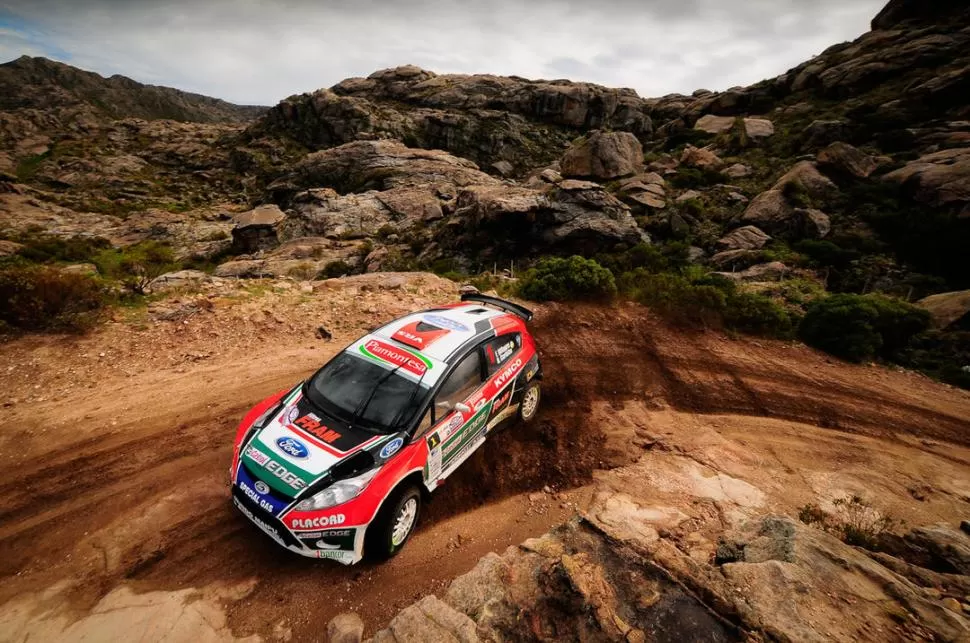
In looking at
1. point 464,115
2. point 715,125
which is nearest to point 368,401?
point 715,125

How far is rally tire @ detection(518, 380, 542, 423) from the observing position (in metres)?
6.49

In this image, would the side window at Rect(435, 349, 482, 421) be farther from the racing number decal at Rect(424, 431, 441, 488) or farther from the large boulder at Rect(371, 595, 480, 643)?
the large boulder at Rect(371, 595, 480, 643)

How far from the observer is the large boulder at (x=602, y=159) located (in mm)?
27656

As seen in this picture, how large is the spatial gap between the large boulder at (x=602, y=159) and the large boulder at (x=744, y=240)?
10347 mm

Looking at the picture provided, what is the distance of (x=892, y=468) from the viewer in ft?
20.6

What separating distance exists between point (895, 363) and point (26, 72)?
208 metres

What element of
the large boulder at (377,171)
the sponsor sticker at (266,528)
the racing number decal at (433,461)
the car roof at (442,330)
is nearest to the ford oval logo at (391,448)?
the racing number decal at (433,461)

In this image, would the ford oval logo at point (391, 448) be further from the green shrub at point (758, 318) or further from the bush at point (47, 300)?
the green shrub at point (758, 318)

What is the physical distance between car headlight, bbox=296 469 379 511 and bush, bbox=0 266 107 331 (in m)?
7.43

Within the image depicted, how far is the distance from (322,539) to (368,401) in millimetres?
1450

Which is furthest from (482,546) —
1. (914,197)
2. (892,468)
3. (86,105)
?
(86,105)

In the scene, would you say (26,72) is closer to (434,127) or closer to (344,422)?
(434,127)

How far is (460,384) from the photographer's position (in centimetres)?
511

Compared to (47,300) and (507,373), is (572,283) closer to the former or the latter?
(507,373)
